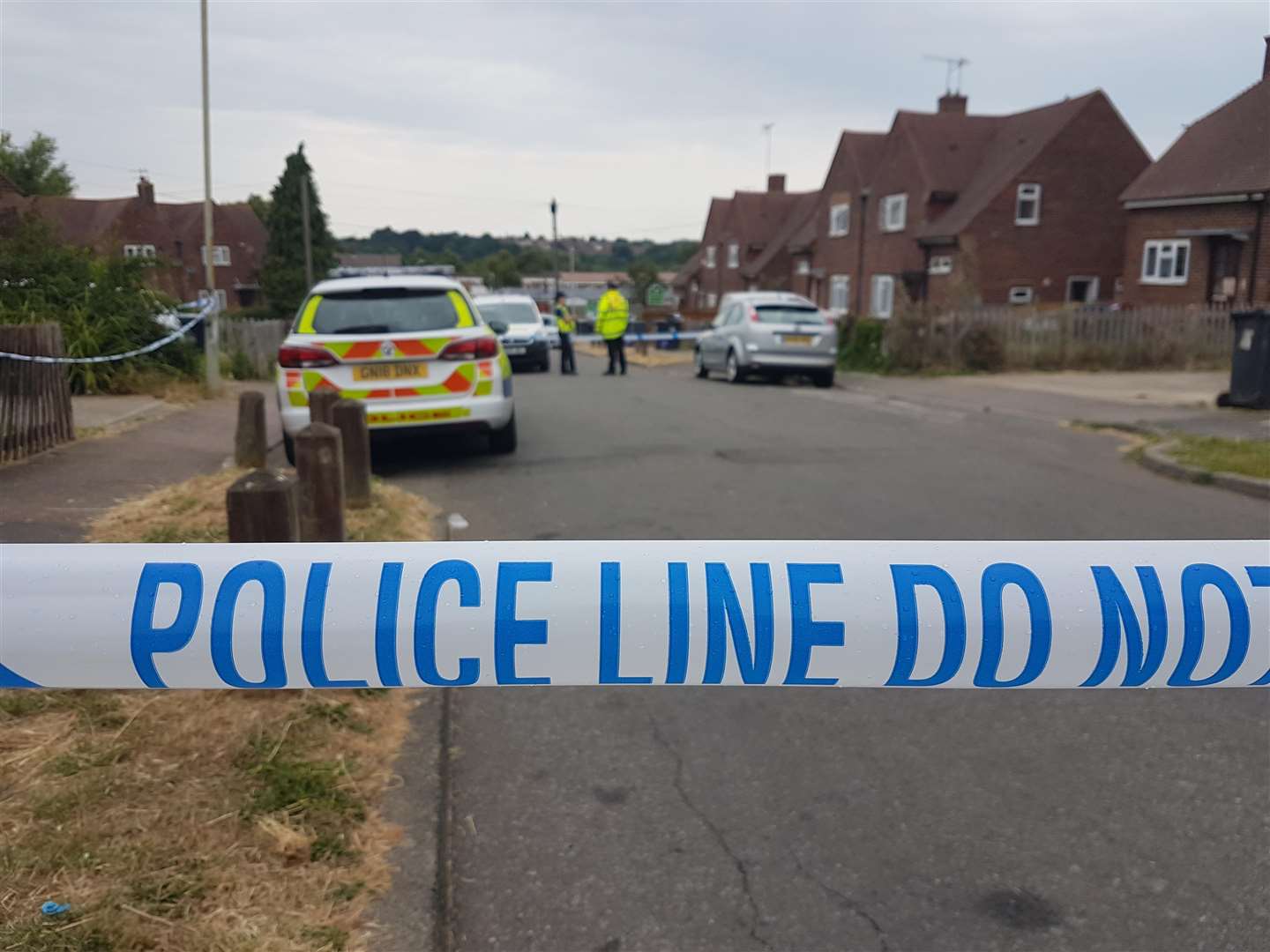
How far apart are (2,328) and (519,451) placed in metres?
6.00

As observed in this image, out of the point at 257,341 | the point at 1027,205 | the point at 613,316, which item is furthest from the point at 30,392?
the point at 1027,205

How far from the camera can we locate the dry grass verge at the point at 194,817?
103 inches

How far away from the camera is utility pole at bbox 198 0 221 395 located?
16.4 ft

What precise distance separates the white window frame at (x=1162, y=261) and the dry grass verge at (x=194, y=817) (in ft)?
87.4

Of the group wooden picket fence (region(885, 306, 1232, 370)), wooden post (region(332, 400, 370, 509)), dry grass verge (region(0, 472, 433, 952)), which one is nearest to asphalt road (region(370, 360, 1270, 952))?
dry grass verge (region(0, 472, 433, 952))

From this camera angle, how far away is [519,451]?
10.3m

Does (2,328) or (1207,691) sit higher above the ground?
(2,328)

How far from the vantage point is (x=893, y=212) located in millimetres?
41281

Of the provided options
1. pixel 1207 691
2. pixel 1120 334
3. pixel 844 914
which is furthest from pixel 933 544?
pixel 1120 334

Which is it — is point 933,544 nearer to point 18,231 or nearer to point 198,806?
point 198,806

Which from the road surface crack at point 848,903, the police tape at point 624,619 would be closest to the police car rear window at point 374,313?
the road surface crack at point 848,903

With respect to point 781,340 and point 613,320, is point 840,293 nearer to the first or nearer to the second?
point 613,320

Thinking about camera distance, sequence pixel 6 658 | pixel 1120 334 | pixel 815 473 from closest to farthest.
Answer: pixel 6 658, pixel 815 473, pixel 1120 334

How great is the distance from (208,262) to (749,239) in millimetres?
58395
